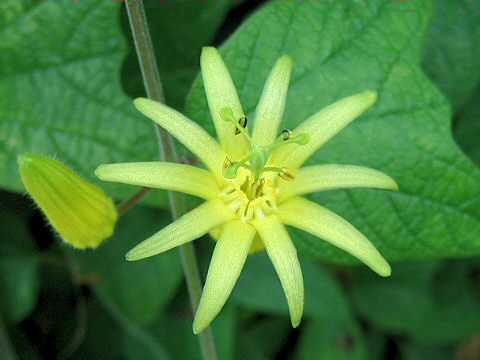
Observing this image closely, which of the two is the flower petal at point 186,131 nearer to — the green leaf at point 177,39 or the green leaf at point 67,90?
the green leaf at point 67,90

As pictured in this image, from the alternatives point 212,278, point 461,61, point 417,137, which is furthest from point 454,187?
point 212,278

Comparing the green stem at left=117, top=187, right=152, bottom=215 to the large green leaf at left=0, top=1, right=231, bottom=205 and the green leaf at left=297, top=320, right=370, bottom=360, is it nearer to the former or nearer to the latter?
the large green leaf at left=0, top=1, right=231, bottom=205

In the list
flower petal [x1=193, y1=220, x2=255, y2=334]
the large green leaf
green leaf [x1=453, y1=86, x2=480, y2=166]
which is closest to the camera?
flower petal [x1=193, y1=220, x2=255, y2=334]

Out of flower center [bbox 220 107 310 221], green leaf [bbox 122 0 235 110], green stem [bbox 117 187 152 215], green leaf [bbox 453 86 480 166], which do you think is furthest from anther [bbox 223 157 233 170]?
green leaf [bbox 453 86 480 166]

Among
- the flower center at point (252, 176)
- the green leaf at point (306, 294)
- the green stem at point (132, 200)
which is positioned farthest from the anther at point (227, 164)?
the green leaf at point (306, 294)

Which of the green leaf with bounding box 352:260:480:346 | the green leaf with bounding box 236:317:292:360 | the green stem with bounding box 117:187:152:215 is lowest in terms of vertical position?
the green leaf with bounding box 236:317:292:360
